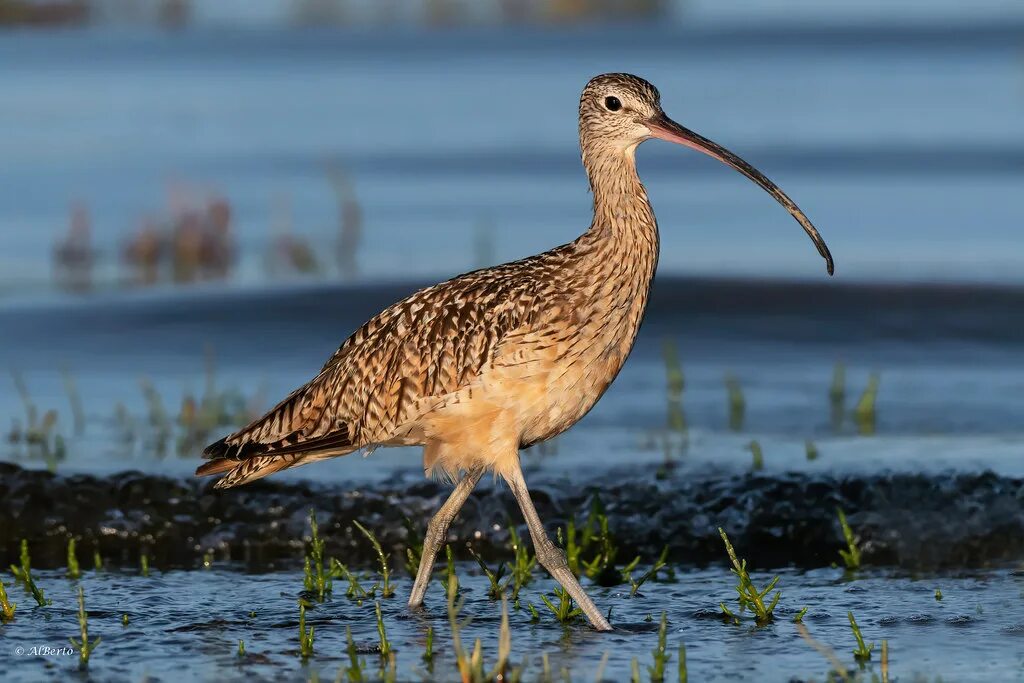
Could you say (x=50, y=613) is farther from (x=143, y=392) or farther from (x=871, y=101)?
(x=871, y=101)

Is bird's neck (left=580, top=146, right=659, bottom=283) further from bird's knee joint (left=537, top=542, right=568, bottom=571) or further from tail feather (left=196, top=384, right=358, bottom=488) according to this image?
tail feather (left=196, top=384, right=358, bottom=488)

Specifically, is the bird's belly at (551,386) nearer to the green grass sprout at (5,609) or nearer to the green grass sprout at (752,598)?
the green grass sprout at (752,598)

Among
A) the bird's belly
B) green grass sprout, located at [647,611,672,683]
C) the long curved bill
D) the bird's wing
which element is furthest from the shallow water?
the long curved bill

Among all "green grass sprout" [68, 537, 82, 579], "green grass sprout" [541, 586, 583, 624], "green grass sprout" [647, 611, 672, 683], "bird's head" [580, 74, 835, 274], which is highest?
"bird's head" [580, 74, 835, 274]

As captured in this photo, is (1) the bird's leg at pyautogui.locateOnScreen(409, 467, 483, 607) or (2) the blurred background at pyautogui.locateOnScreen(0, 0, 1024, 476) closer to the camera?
(1) the bird's leg at pyautogui.locateOnScreen(409, 467, 483, 607)

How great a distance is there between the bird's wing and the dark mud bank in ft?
3.93

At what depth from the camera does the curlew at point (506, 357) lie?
6.50m

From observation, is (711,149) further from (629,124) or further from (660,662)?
(660,662)

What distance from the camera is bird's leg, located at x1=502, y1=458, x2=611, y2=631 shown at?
6.59 metres

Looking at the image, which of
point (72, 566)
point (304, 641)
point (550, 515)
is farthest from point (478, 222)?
point (304, 641)

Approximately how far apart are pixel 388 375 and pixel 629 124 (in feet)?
4.25

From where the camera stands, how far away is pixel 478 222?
17250 mm

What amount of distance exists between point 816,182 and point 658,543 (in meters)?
11.7

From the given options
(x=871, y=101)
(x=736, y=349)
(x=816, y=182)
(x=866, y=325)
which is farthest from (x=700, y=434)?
(x=871, y=101)
